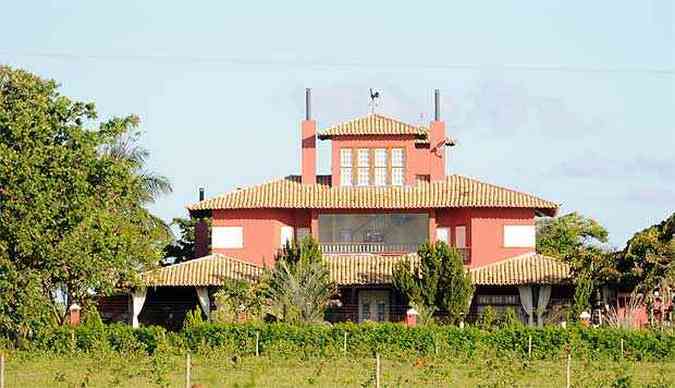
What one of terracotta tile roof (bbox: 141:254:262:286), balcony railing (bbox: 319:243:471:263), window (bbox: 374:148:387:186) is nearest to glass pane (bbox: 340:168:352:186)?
window (bbox: 374:148:387:186)

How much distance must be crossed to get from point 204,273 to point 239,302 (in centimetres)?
456

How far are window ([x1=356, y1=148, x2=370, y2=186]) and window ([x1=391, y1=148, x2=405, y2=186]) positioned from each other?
86 cm

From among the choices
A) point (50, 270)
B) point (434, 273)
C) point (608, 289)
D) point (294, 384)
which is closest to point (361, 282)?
point (434, 273)

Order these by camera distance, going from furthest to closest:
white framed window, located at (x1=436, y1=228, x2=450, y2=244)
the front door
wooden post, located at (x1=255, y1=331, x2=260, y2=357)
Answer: white framed window, located at (x1=436, y1=228, x2=450, y2=244)
the front door
wooden post, located at (x1=255, y1=331, x2=260, y2=357)

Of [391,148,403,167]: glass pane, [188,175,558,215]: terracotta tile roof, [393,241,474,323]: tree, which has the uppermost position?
[391,148,403,167]: glass pane

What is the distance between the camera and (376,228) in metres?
56.0

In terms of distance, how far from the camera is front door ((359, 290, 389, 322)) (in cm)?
5475

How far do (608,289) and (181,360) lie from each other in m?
16.3

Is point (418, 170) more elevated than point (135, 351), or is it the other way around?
point (418, 170)

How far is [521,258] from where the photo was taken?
54.6 m

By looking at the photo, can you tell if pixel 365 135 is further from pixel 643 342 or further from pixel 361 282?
pixel 643 342

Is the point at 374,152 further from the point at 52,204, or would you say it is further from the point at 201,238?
the point at 52,204

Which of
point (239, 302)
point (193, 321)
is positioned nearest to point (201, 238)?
point (239, 302)

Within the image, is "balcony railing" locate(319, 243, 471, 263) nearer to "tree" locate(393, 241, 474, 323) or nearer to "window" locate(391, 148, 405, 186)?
"window" locate(391, 148, 405, 186)
